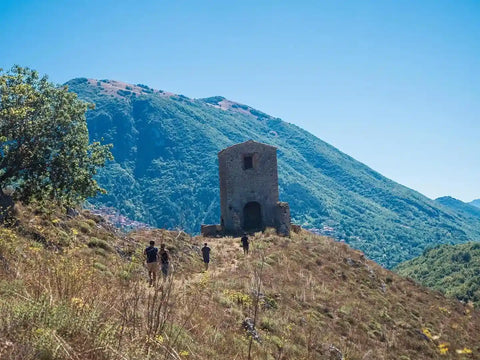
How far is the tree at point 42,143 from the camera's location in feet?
46.8

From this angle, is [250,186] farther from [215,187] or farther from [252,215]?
[215,187]

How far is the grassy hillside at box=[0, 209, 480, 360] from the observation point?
376 cm

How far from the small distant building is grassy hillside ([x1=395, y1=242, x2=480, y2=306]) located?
85.1 feet

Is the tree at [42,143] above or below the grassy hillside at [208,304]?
above

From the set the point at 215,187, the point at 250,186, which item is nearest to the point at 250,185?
the point at 250,186

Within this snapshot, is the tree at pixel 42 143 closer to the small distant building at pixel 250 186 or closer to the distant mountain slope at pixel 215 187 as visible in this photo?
the small distant building at pixel 250 186

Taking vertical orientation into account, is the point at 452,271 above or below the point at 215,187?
below

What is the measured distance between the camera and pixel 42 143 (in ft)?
48.5

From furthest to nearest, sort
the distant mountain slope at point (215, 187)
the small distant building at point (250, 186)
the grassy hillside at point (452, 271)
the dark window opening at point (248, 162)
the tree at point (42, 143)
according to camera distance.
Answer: the distant mountain slope at point (215, 187)
the grassy hillside at point (452, 271)
the dark window opening at point (248, 162)
the small distant building at point (250, 186)
the tree at point (42, 143)

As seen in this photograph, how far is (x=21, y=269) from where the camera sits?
582 cm

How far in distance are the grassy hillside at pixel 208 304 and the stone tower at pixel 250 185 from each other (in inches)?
123

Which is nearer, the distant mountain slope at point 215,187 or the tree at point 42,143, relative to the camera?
→ the tree at point 42,143

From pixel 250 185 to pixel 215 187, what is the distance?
114759 mm

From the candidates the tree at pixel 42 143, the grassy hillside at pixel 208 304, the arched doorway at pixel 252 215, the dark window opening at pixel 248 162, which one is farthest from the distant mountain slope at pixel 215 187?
the tree at pixel 42 143
